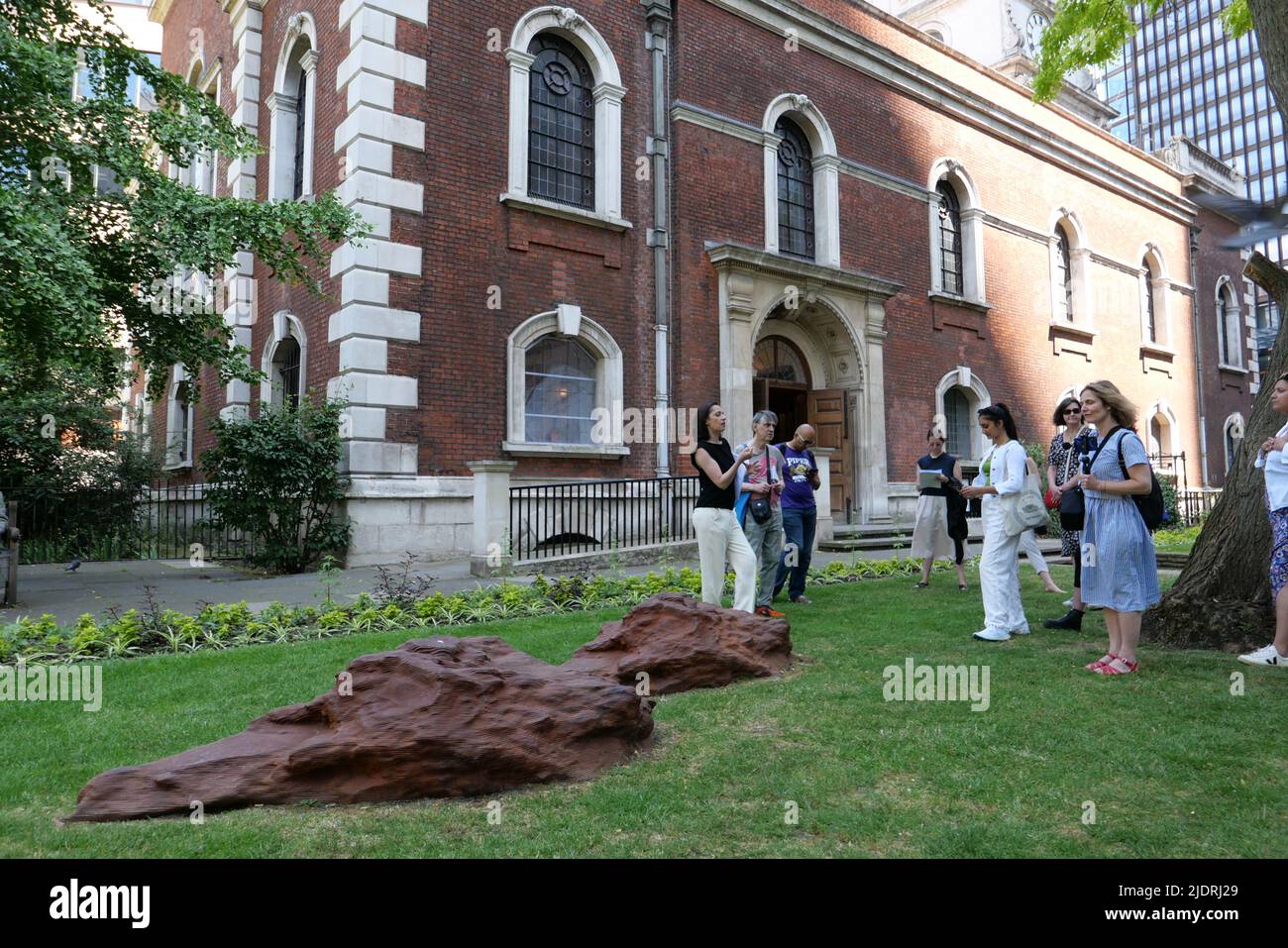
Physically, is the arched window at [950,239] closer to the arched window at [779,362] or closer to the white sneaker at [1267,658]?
the arched window at [779,362]

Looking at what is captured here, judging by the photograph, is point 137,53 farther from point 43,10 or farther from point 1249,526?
point 1249,526

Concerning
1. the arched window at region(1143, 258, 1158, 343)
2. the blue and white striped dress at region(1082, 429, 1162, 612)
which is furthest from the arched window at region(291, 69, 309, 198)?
the arched window at region(1143, 258, 1158, 343)

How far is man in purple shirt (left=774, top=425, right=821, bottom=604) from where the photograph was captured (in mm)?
8875

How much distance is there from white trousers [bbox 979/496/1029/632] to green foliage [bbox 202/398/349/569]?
8.55m

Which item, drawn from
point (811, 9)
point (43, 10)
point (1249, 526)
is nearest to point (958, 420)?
point (811, 9)

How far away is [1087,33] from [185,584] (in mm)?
14012

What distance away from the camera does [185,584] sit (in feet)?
35.0

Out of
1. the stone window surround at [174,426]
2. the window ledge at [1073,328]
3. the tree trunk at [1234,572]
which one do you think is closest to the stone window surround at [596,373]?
the tree trunk at [1234,572]

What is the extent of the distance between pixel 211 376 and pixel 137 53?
359 inches

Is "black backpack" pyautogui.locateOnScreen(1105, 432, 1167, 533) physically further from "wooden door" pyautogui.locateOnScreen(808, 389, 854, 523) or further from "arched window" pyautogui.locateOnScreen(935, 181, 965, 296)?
"arched window" pyautogui.locateOnScreen(935, 181, 965, 296)

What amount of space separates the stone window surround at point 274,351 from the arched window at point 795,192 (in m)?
9.50

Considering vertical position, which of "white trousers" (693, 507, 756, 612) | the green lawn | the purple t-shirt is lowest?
the green lawn

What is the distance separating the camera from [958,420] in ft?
68.0

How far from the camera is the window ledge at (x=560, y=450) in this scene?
13.1 metres
